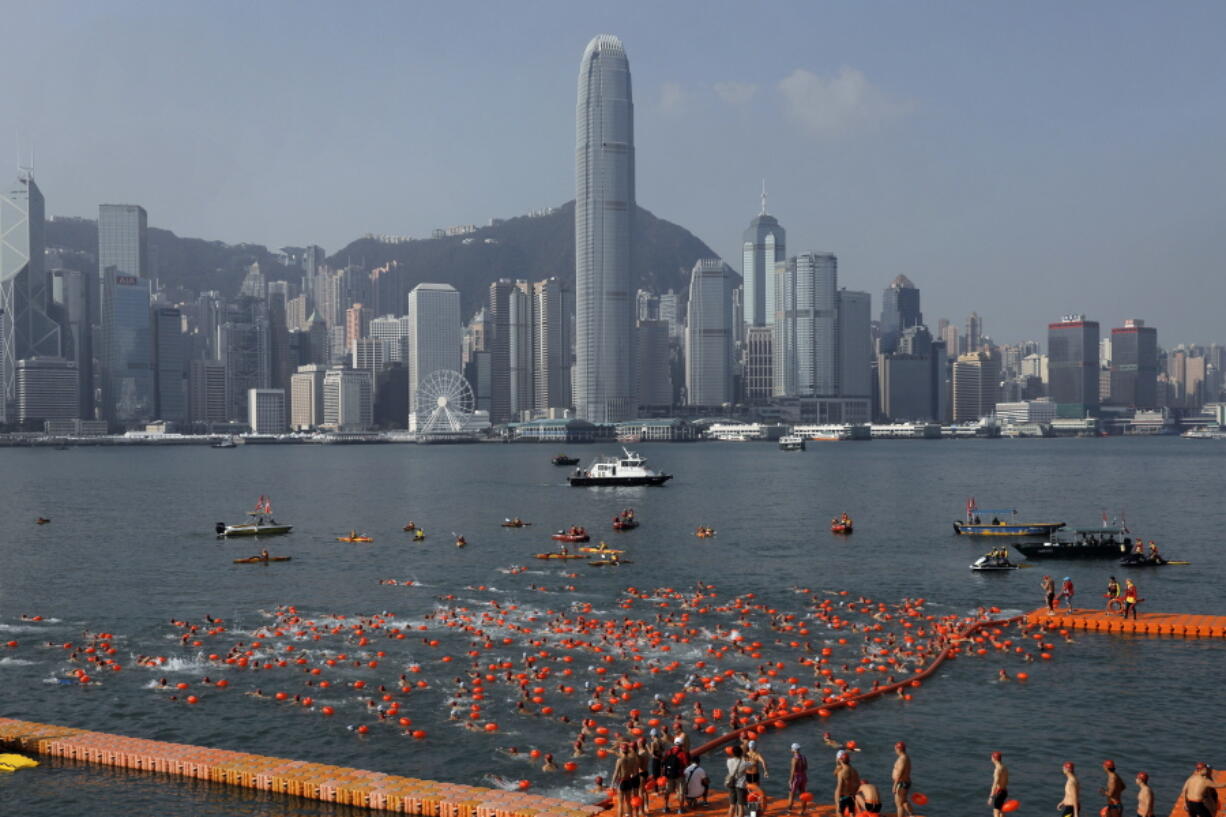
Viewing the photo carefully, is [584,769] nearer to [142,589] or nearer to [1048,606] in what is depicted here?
[1048,606]

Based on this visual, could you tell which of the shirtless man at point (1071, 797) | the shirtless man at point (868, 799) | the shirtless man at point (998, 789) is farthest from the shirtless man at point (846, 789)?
Result: the shirtless man at point (1071, 797)

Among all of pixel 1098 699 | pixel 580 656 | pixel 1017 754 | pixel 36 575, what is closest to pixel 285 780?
pixel 580 656

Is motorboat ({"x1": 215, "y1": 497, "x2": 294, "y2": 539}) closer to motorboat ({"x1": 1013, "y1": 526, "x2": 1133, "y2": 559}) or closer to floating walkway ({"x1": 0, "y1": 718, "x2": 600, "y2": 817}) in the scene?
floating walkway ({"x1": 0, "y1": 718, "x2": 600, "y2": 817})

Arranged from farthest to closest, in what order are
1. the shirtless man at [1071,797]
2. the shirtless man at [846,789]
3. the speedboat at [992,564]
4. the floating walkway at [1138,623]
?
the speedboat at [992,564] < the floating walkway at [1138,623] < the shirtless man at [846,789] < the shirtless man at [1071,797]

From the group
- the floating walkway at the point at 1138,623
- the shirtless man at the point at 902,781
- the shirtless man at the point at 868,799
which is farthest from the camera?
the floating walkway at the point at 1138,623

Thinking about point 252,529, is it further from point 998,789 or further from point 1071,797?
point 1071,797

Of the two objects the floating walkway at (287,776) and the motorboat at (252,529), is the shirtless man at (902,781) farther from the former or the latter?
the motorboat at (252,529)

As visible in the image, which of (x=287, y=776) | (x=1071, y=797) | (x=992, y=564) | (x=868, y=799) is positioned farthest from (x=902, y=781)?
(x=992, y=564)
